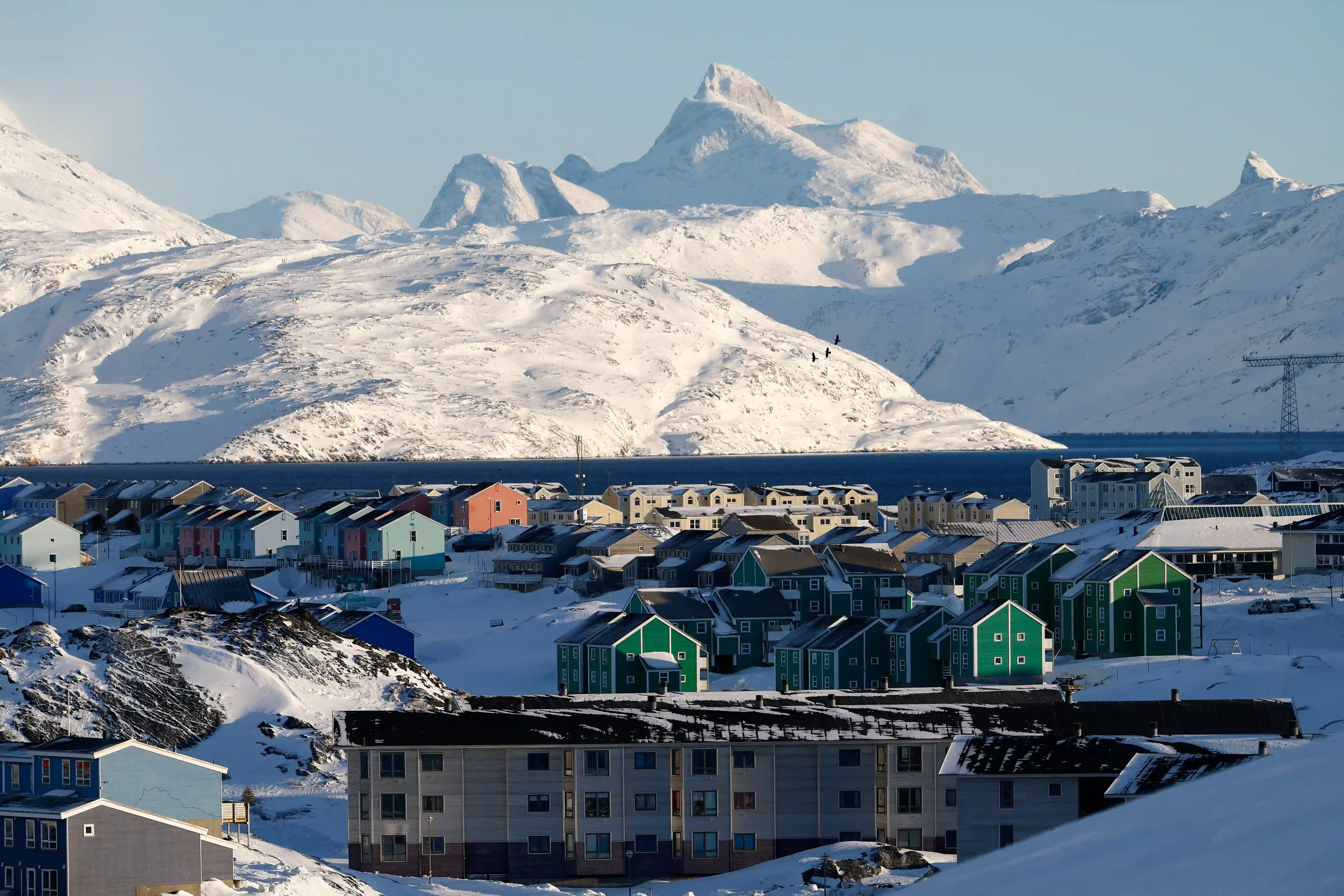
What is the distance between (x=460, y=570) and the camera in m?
112

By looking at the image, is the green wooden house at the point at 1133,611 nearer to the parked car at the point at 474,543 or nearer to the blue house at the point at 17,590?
the blue house at the point at 17,590

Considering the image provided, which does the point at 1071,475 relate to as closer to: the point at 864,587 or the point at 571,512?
the point at 571,512

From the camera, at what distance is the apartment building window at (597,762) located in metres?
42.5

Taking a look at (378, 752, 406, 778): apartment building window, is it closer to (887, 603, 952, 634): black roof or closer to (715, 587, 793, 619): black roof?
(887, 603, 952, 634): black roof

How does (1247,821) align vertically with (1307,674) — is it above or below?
above

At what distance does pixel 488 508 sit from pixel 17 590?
169ft

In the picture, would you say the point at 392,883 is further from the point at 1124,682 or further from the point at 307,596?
the point at 307,596

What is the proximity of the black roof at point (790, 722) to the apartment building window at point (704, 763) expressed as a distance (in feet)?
1.07

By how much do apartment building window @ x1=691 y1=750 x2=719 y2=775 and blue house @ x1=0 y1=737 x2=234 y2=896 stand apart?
11655 mm

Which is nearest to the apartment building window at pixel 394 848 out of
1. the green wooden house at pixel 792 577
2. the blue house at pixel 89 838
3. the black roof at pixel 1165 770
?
the blue house at pixel 89 838

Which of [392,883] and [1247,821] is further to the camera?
[392,883]

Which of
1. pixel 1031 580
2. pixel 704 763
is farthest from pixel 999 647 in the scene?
pixel 704 763

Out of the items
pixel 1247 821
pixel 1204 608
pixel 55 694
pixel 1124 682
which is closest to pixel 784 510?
pixel 1204 608

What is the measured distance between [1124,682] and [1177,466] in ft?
291
